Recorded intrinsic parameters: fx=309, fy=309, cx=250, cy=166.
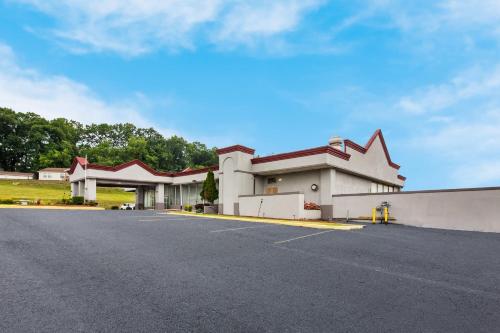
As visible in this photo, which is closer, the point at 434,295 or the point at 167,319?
the point at 167,319

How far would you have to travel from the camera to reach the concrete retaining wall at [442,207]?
15711mm

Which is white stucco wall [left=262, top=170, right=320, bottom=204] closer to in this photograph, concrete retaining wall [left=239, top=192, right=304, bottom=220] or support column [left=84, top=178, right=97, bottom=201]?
concrete retaining wall [left=239, top=192, right=304, bottom=220]

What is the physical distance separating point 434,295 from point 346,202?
15641 mm

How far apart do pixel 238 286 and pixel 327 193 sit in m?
17.1

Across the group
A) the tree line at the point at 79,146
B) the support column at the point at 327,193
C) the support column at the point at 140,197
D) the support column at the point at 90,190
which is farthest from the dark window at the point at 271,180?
the tree line at the point at 79,146

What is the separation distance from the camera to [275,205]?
2133 centimetres

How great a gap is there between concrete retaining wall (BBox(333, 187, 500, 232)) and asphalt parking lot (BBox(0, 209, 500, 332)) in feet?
25.7

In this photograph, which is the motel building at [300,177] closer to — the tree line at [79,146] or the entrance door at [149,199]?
the entrance door at [149,199]

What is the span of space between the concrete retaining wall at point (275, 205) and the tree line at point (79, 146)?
5784cm

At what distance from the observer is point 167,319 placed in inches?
165

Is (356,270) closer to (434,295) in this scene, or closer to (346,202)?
(434,295)

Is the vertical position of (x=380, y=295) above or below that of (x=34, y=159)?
below

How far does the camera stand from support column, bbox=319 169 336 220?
21.4 meters

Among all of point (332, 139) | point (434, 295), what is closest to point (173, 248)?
point (434, 295)
